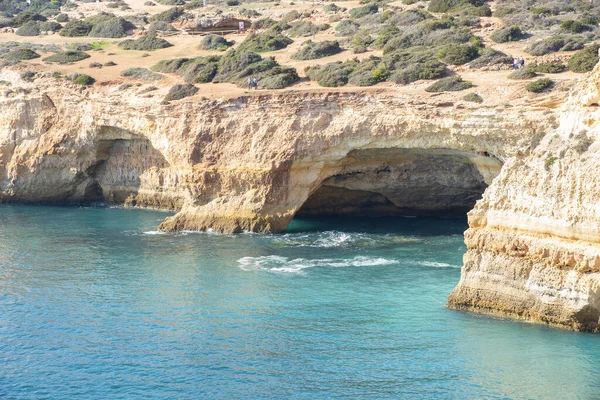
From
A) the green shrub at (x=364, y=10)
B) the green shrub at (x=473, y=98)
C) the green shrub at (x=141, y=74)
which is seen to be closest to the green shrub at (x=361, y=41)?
the green shrub at (x=364, y=10)

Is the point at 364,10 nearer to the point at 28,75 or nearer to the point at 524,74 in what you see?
the point at 28,75

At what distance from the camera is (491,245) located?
28.4m

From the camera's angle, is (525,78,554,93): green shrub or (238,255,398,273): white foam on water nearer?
(238,255,398,273): white foam on water

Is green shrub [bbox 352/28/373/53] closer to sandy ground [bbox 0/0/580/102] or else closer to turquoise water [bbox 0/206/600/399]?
sandy ground [bbox 0/0/580/102]

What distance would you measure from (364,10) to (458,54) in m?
23.2

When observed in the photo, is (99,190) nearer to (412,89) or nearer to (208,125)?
(208,125)

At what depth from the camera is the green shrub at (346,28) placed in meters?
61.8

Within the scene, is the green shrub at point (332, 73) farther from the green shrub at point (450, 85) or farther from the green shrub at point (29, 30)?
the green shrub at point (29, 30)

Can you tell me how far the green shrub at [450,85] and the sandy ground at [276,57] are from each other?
535 mm

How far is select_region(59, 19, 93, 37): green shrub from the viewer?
72.9 metres

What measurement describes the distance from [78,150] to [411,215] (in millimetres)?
21474

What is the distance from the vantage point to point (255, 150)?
44.1 meters

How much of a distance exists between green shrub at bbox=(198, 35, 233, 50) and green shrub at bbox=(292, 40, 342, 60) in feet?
29.2

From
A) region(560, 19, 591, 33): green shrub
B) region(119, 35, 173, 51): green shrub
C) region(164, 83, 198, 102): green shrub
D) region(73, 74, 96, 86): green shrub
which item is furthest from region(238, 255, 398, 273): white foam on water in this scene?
region(119, 35, 173, 51): green shrub
